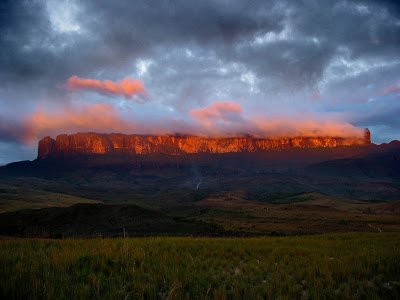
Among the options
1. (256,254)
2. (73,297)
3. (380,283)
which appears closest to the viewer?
(73,297)

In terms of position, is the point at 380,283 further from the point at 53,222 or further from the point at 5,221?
the point at 5,221

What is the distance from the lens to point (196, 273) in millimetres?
10852

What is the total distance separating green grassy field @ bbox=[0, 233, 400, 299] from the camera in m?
8.66

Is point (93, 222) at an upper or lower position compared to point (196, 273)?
lower

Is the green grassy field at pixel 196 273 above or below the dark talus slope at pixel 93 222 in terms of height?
above

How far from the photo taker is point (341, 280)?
10438 mm

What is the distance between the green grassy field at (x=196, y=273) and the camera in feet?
28.4

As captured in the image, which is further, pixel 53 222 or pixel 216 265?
pixel 53 222

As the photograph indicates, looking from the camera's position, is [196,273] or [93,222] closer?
[196,273]

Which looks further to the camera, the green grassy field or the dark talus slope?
the dark talus slope

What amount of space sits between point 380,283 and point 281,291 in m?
2.98

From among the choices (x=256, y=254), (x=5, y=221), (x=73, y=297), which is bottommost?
(x=5, y=221)

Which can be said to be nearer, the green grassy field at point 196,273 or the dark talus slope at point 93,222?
the green grassy field at point 196,273

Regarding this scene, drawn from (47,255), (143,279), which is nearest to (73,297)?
(143,279)
